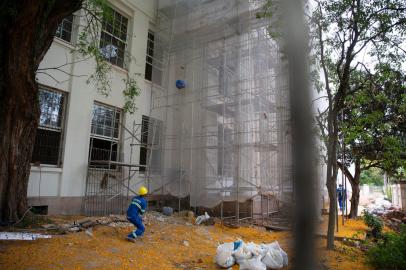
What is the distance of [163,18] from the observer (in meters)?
15.1

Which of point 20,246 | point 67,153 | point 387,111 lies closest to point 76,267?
point 20,246

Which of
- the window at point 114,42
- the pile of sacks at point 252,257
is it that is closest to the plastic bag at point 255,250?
the pile of sacks at point 252,257

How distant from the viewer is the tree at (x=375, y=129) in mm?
9867

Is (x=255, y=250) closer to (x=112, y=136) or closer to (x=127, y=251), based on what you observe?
(x=127, y=251)

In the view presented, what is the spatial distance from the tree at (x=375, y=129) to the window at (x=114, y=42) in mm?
9115

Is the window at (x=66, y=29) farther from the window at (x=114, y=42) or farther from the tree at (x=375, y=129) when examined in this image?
the tree at (x=375, y=129)

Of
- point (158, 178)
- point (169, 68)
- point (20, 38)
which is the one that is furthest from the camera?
point (169, 68)

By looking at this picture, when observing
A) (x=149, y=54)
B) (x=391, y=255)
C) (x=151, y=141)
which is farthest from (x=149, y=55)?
(x=391, y=255)

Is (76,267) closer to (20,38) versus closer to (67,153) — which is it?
(20,38)

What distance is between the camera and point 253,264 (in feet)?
18.7

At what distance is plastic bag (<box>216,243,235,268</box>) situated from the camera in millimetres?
6016

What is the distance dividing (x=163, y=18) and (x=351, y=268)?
13.2 metres

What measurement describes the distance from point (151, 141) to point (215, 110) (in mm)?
3225

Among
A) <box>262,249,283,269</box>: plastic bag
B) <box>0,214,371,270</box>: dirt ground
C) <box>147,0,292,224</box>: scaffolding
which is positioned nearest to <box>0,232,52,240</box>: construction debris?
<box>0,214,371,270</box>: dirt ground
